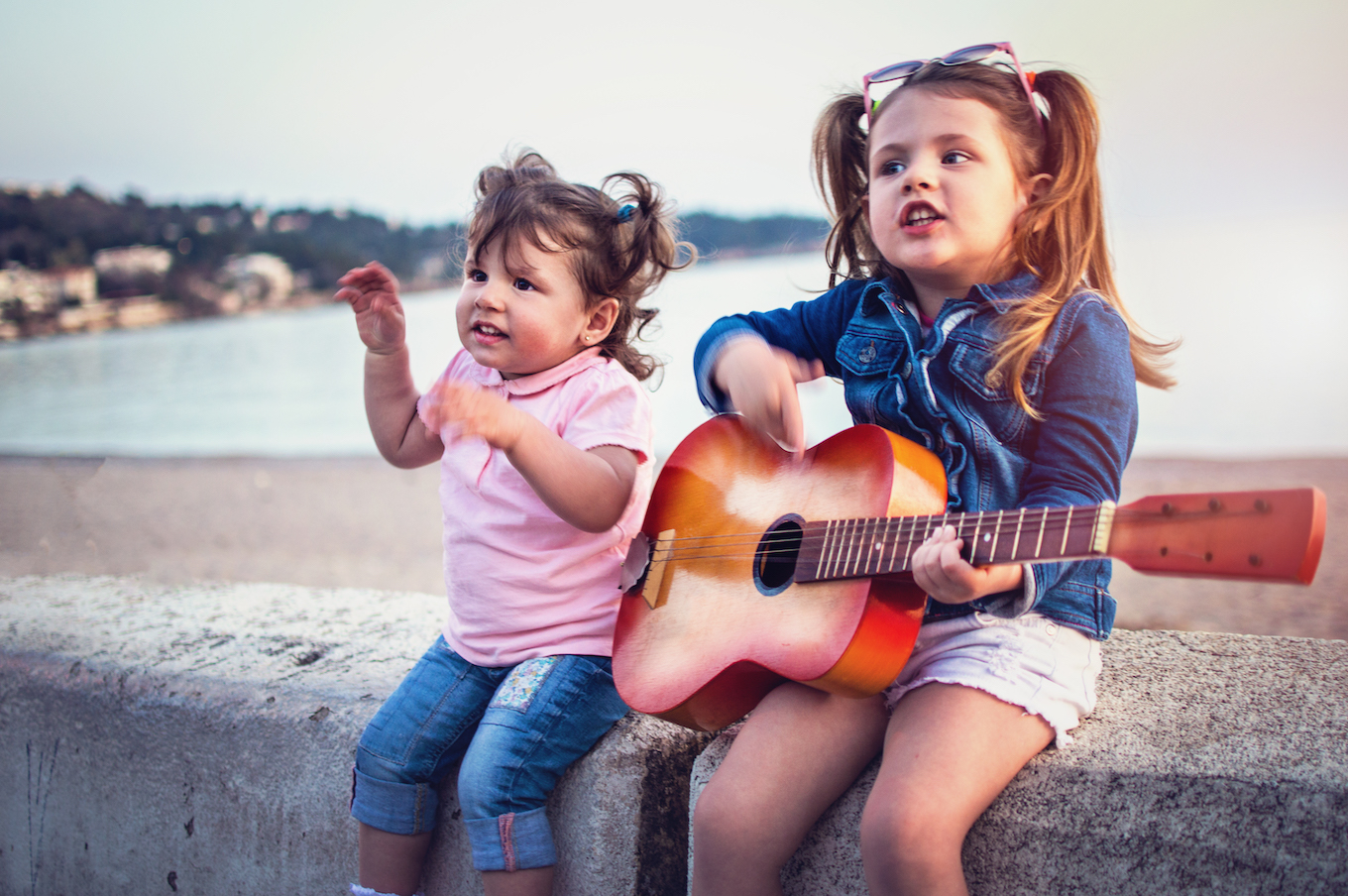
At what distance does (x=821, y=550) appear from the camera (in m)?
1.46

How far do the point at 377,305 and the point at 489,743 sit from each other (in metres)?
0.96

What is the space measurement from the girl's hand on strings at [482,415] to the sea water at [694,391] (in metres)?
5.00

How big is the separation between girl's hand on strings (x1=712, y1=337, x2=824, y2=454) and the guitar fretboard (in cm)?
23

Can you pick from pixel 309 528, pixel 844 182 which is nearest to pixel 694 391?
pixel 309 528

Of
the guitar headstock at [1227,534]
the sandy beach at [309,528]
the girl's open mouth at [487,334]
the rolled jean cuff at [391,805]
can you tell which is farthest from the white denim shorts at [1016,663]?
the sandy beach at [309,528]

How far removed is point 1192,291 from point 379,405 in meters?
12.9

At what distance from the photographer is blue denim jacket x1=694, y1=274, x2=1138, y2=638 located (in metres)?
1.42

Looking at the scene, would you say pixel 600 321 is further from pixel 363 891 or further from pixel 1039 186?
pixel 363 891

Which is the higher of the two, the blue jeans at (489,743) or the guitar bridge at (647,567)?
the guitar bridge at (647,567)

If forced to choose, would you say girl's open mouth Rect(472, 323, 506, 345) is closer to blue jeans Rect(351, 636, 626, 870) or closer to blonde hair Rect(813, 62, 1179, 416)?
blue jeans Rect(351, 636, 626, 870)

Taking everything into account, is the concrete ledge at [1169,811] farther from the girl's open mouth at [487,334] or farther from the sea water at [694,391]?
the sea water at [694,391]

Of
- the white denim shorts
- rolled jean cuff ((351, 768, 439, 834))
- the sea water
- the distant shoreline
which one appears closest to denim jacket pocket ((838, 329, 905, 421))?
the white denim shorts

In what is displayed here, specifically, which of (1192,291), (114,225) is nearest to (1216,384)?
(1192,291)

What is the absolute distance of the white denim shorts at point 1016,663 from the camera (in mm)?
1382
